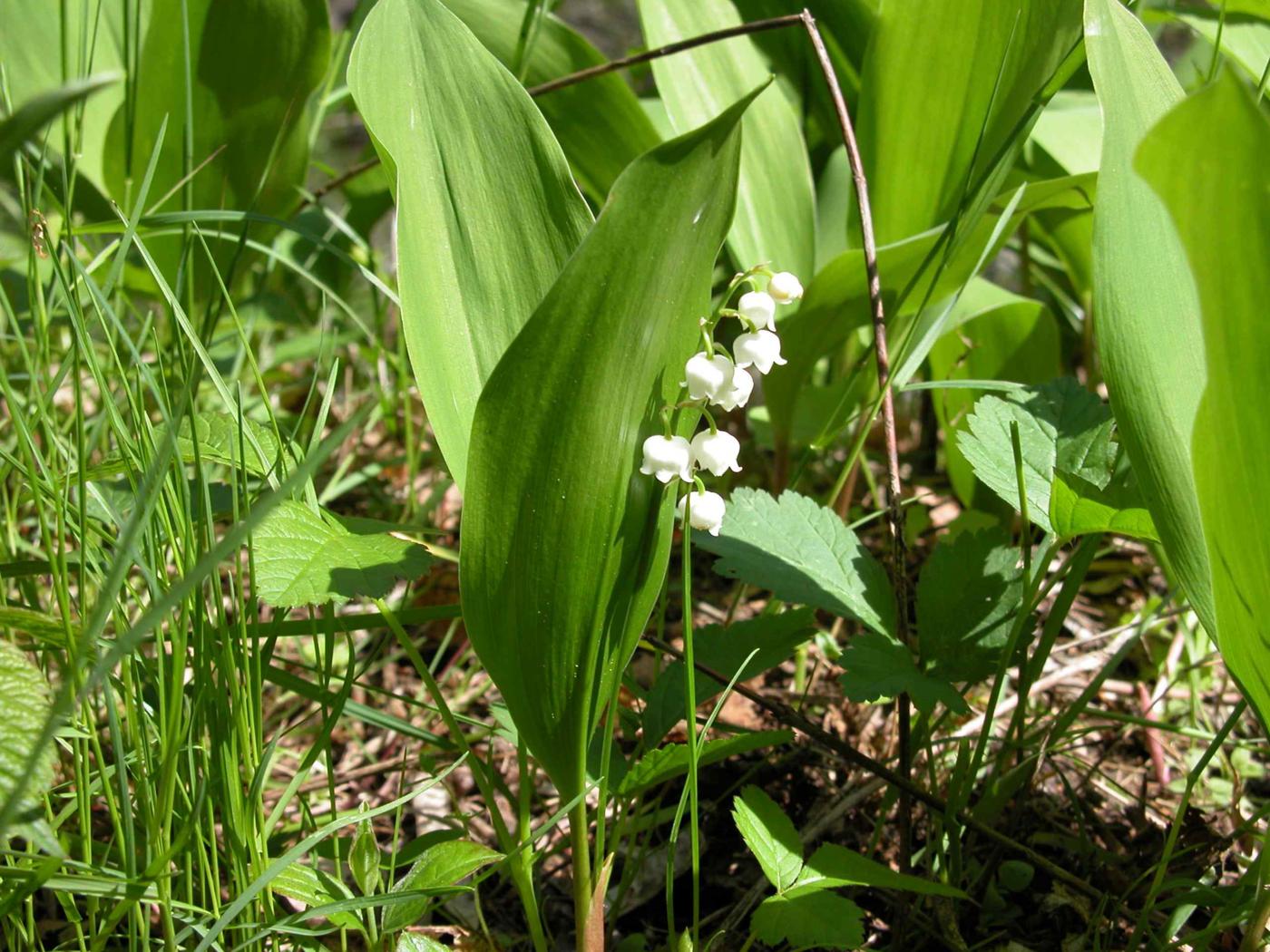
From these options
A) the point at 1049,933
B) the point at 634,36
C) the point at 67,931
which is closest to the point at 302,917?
the point at 67,931

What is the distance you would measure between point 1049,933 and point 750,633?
1.53 ft

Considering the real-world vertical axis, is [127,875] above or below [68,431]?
below

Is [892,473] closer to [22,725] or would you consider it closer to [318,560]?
[318,560]

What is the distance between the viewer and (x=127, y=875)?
2.70 feet

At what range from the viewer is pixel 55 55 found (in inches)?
74.6

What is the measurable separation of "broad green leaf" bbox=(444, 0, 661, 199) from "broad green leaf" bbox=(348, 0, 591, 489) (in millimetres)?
732

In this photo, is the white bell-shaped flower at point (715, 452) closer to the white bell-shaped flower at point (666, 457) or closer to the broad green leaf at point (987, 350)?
the white bell-shaped flower at point (666, 457)

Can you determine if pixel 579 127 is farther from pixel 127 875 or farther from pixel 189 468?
pixel 127 875

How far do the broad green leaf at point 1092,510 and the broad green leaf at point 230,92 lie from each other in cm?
121

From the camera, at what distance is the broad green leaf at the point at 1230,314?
62cm

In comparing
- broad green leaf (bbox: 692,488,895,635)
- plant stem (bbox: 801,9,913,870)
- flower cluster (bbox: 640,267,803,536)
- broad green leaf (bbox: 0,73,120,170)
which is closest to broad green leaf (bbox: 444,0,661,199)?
plant stem (bbox: 801,9,913,870)

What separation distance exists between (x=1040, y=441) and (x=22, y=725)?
3.35 ft

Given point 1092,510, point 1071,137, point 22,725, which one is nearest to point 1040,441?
point 1092,510

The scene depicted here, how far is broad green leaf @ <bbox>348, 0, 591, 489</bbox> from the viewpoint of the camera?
3.15 ft
